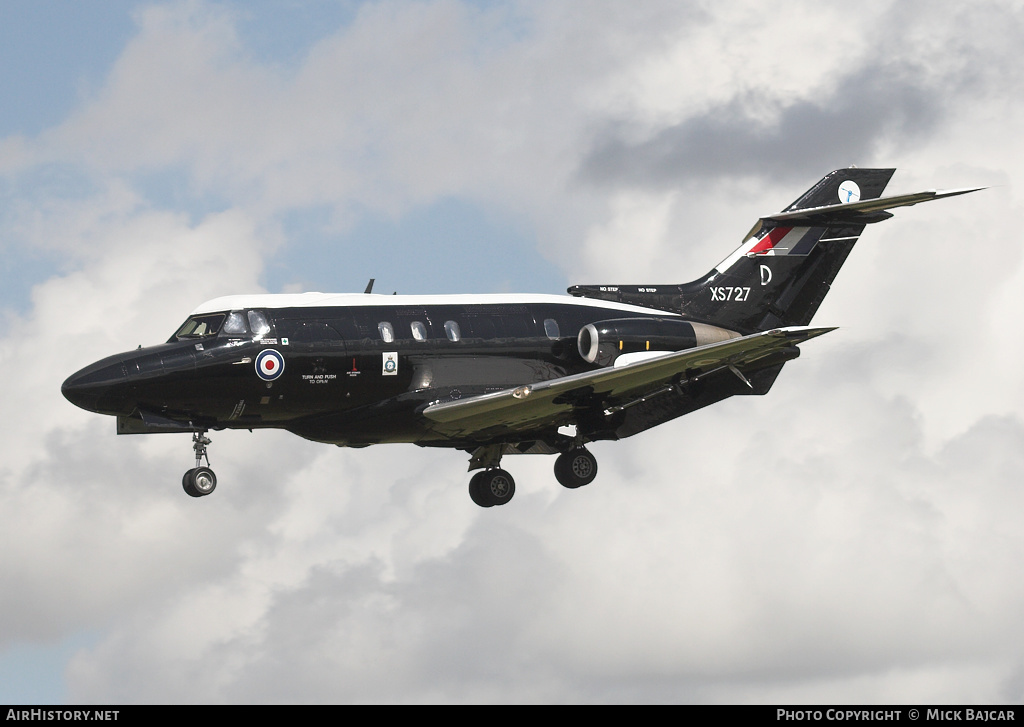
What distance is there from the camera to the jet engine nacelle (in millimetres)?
40344

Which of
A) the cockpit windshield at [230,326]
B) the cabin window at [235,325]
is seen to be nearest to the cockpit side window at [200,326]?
the cockpit windshield at [230,326]

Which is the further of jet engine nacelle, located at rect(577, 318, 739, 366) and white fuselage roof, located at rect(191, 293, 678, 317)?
jet engine nacelle, located at rect(577, 318, 739, 366)

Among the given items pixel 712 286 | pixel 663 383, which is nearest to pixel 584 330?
pixel 663 383

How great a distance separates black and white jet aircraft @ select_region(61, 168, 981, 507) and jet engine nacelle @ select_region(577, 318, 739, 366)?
0.04 metres

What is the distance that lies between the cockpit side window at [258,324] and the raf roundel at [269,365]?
506mm

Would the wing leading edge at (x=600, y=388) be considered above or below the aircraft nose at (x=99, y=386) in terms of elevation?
below

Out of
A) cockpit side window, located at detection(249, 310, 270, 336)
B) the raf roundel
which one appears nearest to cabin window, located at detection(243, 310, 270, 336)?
cockpit side window, located at detection(249, 310, 270, 336)

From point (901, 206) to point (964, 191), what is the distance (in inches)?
69.0

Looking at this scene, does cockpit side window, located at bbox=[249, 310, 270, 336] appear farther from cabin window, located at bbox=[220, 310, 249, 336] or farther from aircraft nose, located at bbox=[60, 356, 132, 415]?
aircraft nose, located at bbox=[60, 356, 132, 415]

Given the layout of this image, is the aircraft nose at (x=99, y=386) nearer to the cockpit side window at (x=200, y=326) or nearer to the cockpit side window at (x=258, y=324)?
the cockpit side window at (x=200, y=326)

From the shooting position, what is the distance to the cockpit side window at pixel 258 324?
3847 cm

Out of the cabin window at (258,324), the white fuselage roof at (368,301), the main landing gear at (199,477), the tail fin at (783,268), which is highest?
the tail fin at (783,268)

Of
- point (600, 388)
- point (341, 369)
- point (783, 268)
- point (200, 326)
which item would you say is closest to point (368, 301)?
point (341, 369)

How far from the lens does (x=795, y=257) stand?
44.9m
